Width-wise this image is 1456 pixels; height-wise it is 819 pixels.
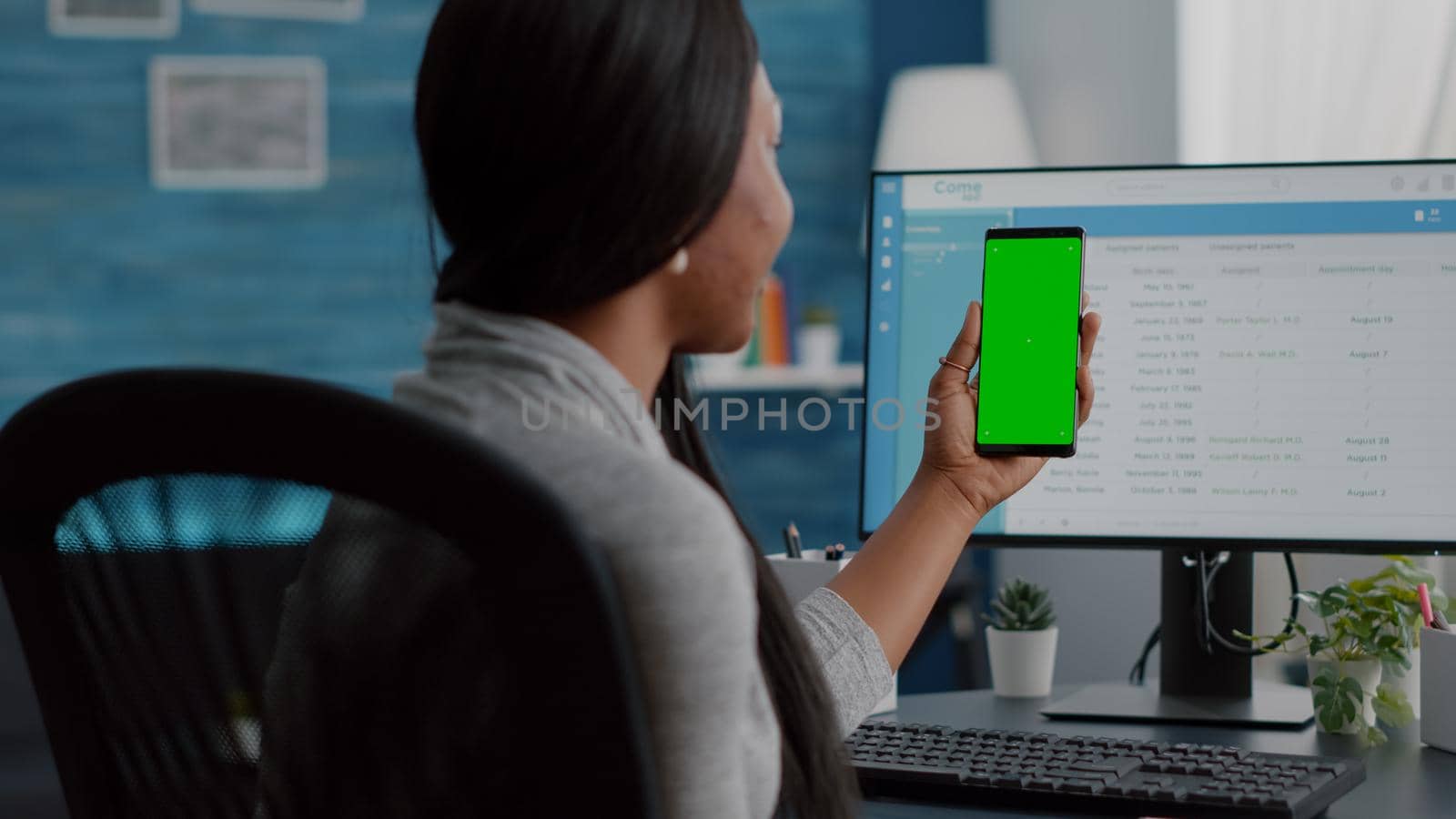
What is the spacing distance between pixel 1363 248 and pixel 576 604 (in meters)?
0.96

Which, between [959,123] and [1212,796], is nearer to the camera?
[1212,796]

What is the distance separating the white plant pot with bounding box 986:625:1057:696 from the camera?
4.58 ft

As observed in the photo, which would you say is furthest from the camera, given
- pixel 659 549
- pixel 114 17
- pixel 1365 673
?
pixel 114 17

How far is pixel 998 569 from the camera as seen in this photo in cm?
317

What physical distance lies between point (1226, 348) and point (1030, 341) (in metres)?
0.24

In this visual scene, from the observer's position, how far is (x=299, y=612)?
57 centimetres

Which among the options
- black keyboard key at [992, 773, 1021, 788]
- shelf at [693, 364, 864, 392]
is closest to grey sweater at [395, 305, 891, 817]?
black keyboard key at [992, 773, 1021, 788]

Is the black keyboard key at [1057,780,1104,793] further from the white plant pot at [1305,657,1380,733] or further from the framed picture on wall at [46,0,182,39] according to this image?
the framed picture on wall at [46,0,182,39]

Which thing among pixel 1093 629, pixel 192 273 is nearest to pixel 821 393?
pixel 192 273

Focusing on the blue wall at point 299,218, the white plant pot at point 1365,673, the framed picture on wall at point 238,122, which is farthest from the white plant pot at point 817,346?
the white plant pot at point 1365,673

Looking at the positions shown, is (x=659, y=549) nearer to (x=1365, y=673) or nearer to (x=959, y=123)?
(x=1365, y=673)

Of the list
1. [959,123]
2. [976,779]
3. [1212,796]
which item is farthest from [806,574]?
[959,123]

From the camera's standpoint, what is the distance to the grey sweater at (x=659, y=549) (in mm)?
543

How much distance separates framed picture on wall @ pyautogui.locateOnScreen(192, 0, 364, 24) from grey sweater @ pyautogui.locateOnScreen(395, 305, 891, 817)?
2723 millimetres
